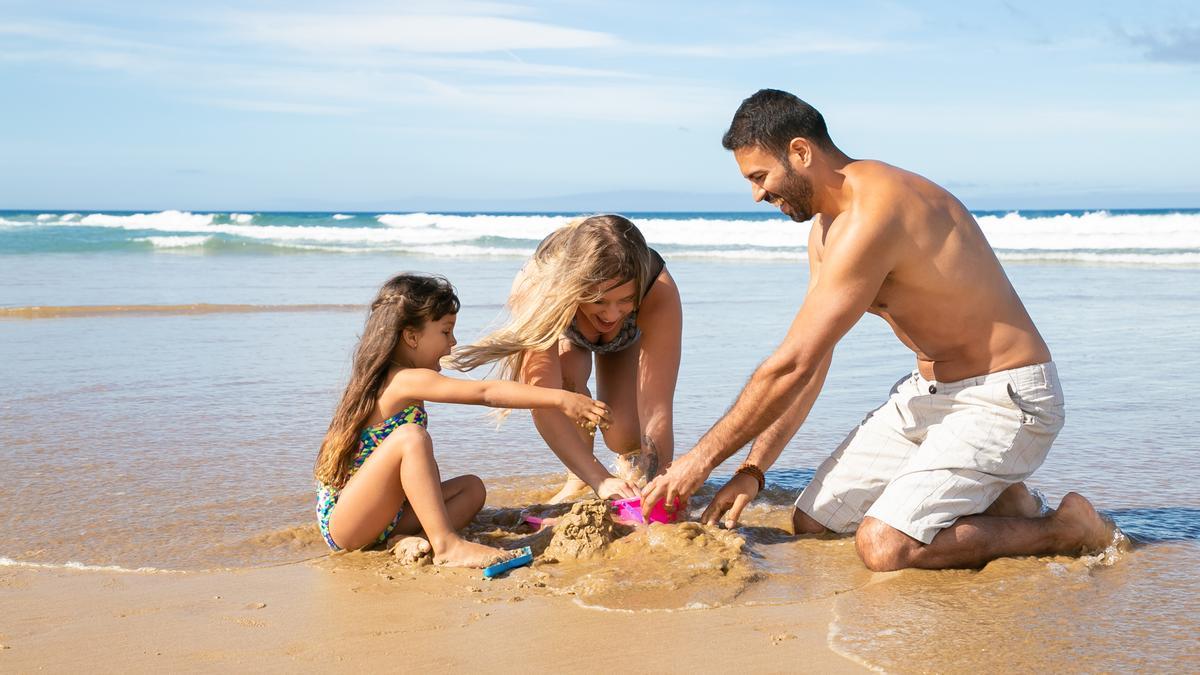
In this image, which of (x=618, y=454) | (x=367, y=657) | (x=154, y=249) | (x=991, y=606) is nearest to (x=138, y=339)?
(x=618, y=454)

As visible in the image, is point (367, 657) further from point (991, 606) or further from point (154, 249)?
point (154, 249)

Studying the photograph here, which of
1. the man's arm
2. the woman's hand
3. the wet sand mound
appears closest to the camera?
the man's arm

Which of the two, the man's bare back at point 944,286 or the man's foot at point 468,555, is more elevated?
the man's bare back at point 944,286

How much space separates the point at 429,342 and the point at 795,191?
1.45 metres

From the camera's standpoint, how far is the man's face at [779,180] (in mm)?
3848

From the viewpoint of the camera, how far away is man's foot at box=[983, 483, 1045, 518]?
399cm

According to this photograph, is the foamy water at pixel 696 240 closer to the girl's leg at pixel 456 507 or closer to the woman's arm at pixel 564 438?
the woman's arm at pixel 564 438

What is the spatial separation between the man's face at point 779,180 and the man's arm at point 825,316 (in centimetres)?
24

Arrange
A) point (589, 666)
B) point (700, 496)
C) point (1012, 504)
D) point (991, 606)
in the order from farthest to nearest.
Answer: point (700, 496), point (1012, 504), point (991, 606), point (589, 666)

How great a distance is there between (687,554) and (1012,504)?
124 cm

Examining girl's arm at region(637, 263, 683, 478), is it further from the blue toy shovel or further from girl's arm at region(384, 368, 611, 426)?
the blue toy shovel

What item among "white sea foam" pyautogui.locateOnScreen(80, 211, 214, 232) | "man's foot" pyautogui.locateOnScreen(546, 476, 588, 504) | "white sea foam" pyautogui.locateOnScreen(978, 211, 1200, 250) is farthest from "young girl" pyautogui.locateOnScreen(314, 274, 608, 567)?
"white sea foam" pyautogui.locateOnScreen(80, 211, 214, 232)

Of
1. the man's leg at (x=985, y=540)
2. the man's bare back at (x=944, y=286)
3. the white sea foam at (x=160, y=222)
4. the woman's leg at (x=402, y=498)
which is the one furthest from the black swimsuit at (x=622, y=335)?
the white sea foam at (x=160, y=222)

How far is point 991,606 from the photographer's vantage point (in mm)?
3293
